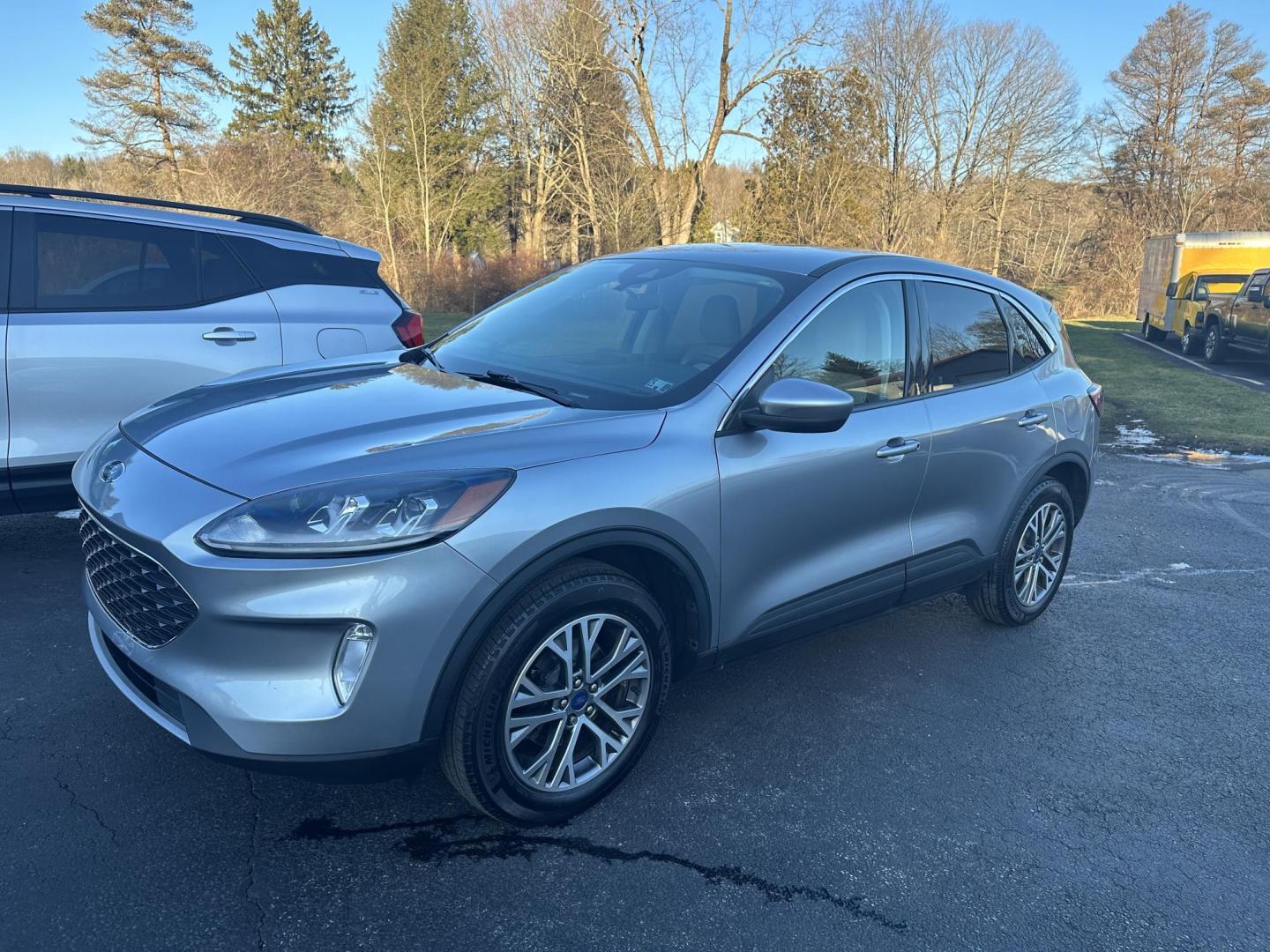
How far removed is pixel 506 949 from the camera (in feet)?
7.68

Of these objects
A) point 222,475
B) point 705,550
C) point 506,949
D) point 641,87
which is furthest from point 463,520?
point 641,87

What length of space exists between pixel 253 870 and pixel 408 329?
3.75 m

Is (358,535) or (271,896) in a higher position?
(358,535)

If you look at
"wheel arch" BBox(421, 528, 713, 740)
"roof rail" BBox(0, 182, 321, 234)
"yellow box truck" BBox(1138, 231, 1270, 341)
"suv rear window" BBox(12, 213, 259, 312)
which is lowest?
"wheel arch" BBox(421, 528, 713, 740)

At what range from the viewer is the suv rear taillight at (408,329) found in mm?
5660

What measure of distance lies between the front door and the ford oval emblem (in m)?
1.86

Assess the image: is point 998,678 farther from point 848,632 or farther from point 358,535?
point 358,535

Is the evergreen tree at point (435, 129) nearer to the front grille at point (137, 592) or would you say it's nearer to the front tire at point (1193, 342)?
the front tire at point (1193, 342)

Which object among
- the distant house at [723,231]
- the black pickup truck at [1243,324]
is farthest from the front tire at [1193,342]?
the distant house at [723,231]

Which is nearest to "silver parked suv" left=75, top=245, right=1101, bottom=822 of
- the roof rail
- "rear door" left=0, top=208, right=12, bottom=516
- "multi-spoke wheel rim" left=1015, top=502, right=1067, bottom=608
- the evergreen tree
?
"multi-spoke wheel rim" left=1015, top=502, right=1067, bottom=608

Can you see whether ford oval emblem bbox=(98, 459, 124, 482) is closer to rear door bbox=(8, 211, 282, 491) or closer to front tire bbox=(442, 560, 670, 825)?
front tire bbox=(442, 560, 670, 825)

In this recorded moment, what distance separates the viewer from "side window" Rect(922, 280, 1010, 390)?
4.05 m

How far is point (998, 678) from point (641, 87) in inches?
920

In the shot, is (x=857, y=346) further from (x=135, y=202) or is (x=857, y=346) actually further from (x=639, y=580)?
(x=135, y=202)
